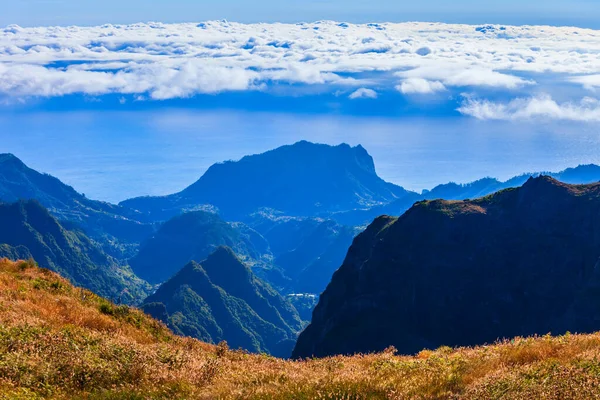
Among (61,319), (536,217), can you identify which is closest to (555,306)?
(536,217)

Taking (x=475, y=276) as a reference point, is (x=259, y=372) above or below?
above

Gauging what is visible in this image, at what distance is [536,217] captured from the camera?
137375mm

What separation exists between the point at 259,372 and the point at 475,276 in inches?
4897

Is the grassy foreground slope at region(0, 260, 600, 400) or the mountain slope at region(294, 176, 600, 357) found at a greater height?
the grassy foreground slope at region(0, 260, 600, 400)

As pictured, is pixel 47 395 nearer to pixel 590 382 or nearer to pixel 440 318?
pixel 590 382

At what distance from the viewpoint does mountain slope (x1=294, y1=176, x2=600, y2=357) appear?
12638 centimetres

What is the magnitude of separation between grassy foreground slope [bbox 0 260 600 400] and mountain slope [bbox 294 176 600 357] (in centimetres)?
10599

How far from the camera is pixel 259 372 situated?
1705 cm

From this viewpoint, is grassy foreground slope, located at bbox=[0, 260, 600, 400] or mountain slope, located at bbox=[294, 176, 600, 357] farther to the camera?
mountain slope, located at bbox=[294, 176, 600, 357]

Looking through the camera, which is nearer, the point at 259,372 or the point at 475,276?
the point at 259,372

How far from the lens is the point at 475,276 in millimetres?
135750

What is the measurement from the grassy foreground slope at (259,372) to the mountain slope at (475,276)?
106m

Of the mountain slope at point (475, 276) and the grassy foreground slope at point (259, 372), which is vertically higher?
the grassy foreground slope at point (259, 372)

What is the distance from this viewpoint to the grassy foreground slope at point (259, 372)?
581 inches
